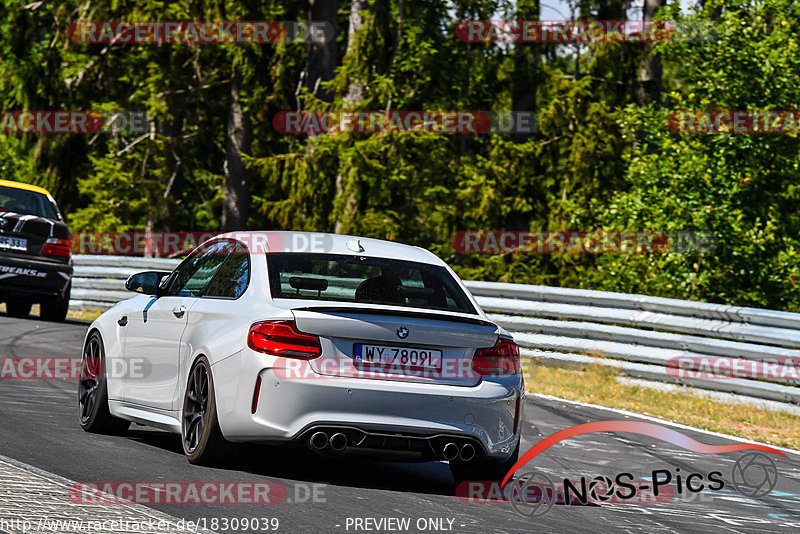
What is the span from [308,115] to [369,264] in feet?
69.7

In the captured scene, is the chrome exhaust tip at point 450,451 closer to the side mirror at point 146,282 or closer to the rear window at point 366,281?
the rear window at point 366,281

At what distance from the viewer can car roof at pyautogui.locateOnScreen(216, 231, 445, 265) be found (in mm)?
7922

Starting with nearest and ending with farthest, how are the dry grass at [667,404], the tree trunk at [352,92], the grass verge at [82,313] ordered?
the dry grass at [667,404]
the grass verge at [82,313]
the tree trunk at [352,92]

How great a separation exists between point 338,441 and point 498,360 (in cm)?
104

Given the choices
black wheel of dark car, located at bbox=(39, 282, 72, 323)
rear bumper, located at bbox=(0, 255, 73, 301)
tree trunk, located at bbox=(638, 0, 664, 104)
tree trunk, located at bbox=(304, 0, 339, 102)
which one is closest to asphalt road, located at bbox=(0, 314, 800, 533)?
rear bumper, located at bbox=(0, 255, 73, 301)

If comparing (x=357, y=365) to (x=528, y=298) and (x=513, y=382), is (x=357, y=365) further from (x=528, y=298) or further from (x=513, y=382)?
(x=528, y=298)

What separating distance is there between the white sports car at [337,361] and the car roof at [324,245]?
18mm

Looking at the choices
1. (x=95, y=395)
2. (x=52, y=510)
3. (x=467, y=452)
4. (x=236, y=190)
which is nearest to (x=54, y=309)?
(x=95, y=395)

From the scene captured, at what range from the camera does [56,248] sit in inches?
702

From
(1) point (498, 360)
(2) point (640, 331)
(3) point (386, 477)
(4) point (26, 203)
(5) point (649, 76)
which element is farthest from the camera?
(5) point (649, 76)

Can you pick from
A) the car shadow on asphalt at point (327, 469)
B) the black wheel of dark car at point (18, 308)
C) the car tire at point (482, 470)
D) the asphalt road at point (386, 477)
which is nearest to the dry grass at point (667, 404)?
the asphalt road at point (386, 477)

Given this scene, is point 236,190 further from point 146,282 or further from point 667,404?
point 146,282

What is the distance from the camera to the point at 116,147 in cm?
3334

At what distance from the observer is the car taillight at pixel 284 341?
696 centimetres
